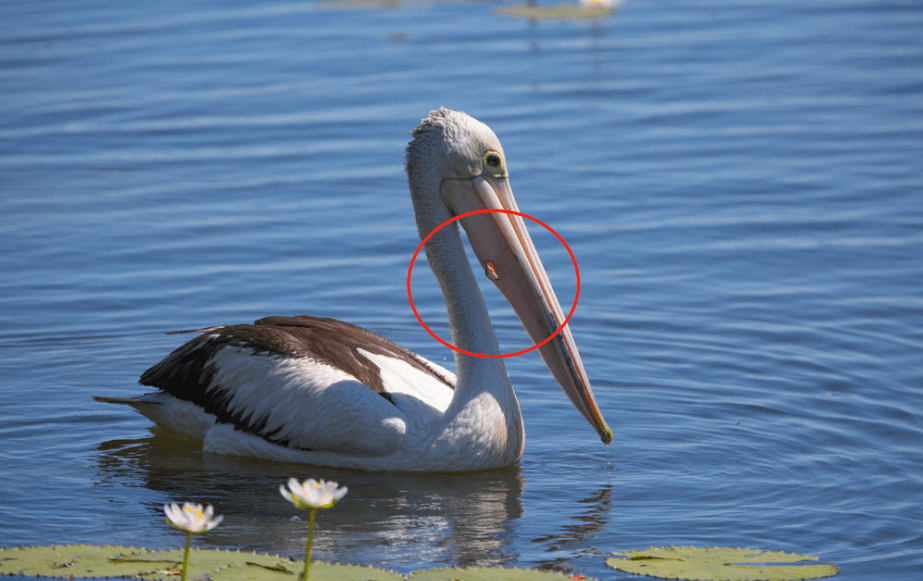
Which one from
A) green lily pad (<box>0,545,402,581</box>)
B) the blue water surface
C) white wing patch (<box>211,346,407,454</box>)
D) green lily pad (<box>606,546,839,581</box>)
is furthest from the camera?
white wing patch (<box>211,346,407,454</box>)

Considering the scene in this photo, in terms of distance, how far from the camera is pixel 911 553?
4.56m

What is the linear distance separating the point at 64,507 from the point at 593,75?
9.28 m

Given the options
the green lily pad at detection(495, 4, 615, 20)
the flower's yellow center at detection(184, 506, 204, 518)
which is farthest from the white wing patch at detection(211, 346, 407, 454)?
the green lily pad at detection(495, 4, 615, 20)

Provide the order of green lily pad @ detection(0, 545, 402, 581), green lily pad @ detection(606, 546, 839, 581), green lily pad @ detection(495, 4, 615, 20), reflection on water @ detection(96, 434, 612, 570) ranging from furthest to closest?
1. green lily pad @ detection(495, 4, 615, 20)
2. reflection on water @ detection(96, 434, 612, 570)
3. green lily pad @ detection(606, 546, 839, 581)
4. green lily pad @ detection(0, 545, 402, 581)

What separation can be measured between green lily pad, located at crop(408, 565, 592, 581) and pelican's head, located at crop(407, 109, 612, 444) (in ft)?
3.88

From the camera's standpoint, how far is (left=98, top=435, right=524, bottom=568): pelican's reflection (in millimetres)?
4586

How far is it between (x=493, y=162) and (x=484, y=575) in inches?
75.3

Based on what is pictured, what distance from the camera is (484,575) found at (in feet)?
13.6

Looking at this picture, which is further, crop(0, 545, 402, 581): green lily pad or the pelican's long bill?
the pelican's long bill

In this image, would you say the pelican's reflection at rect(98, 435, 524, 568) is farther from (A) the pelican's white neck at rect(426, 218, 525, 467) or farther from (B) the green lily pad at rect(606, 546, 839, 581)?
(B) the green lily pad at rect(606, 546, 839, 581)

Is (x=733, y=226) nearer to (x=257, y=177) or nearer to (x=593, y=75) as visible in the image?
(x=257, y=177)

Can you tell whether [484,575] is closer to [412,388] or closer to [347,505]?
[347,505]

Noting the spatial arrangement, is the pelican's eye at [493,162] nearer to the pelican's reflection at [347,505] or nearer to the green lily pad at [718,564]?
the pelican's reflection at [347,505]

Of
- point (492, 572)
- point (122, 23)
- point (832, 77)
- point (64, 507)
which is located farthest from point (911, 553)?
point (122, 23)
